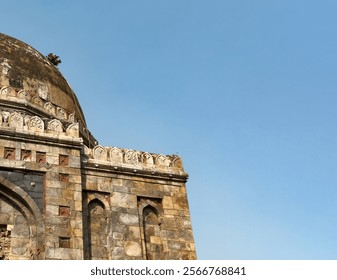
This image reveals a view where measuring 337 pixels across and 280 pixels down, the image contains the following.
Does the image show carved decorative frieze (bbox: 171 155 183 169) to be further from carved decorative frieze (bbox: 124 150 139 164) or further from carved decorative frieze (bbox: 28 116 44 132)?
carved decorative frieze (bbox: 28 116 44 132)

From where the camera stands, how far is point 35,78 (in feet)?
55.9

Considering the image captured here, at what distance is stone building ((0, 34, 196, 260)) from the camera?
11602 millimetres

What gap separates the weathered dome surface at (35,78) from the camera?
1648cm

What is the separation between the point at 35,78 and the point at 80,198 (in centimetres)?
606

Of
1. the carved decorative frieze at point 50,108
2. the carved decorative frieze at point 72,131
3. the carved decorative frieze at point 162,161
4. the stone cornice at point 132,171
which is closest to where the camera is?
the carved decorative frieze at point 72,131

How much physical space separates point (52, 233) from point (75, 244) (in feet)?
1.74

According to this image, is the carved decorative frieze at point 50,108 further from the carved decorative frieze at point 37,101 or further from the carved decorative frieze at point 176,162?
the carved decorative frieze at point 176,162

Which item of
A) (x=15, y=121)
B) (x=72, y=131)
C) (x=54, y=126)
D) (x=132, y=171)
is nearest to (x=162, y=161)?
(x=132, y=171)

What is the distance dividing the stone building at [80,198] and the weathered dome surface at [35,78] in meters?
1.27

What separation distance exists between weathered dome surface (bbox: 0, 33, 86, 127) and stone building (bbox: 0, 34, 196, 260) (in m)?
1.27

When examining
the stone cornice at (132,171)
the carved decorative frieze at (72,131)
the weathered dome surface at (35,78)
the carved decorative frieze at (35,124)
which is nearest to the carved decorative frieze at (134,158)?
the stone cornice at (132,171)
